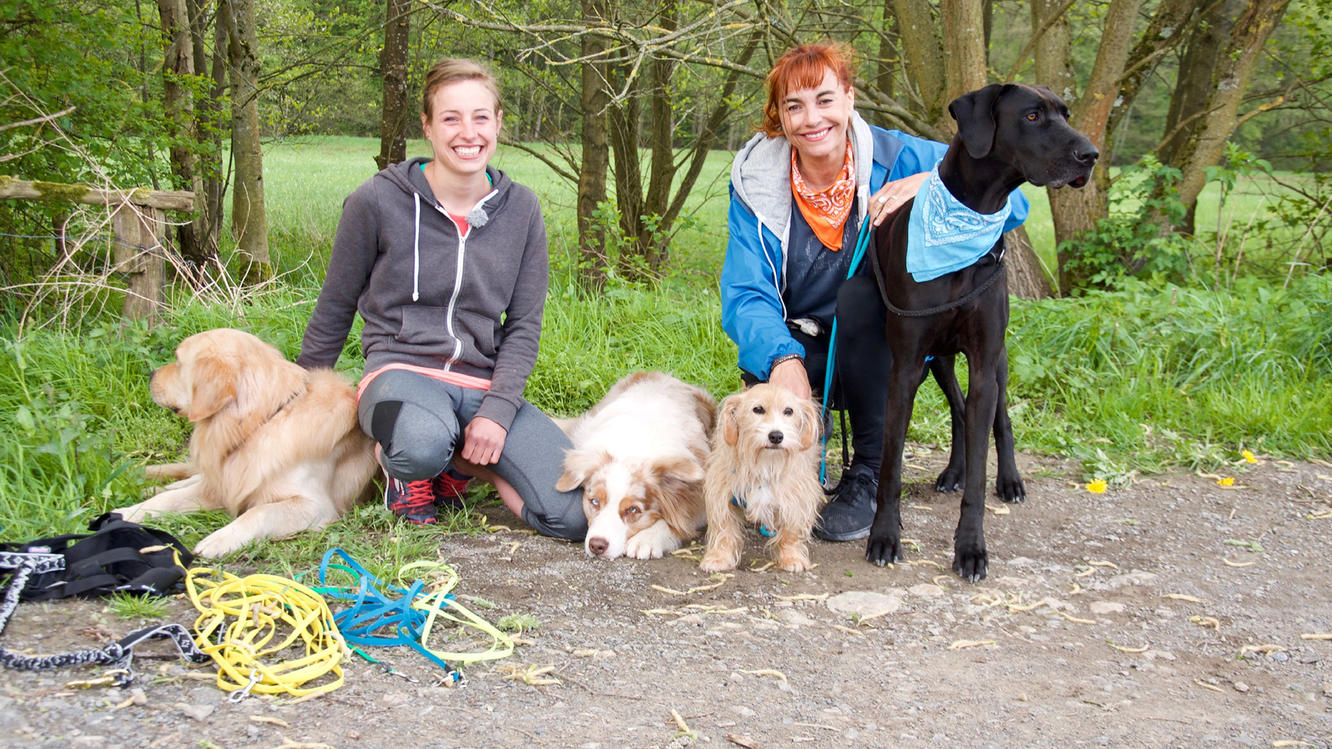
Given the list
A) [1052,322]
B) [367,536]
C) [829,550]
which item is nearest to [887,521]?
[829,550]

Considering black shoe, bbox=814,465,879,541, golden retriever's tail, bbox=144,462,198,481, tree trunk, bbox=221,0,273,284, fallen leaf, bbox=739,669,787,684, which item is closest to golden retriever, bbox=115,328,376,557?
golden retriever's tail, bbox=144,462,198,481

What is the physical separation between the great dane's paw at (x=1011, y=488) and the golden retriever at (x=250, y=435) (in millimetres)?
2926

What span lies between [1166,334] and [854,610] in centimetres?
393

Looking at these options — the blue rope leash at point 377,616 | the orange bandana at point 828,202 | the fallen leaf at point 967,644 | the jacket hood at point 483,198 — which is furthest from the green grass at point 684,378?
the fallen leaf at point 967,644

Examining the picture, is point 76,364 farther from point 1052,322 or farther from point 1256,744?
point 1052,322

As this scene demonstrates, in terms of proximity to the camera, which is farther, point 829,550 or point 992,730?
point 829,550

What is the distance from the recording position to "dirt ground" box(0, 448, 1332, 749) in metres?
2.40

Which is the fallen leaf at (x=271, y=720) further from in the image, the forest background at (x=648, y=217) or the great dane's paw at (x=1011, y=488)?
the great dane's paw at (x=1011, y=488)

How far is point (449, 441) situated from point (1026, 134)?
2434 millimetres

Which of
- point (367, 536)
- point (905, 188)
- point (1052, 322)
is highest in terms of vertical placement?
point (905, 188)

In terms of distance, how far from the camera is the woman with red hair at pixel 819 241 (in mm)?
3871

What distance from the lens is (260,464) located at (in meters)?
3.63

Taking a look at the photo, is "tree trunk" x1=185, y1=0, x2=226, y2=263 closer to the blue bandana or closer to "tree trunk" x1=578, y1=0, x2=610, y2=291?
"tree trunk" x1=578, y1=0, x2=610, y2=291

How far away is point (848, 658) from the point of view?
292 centimetres
